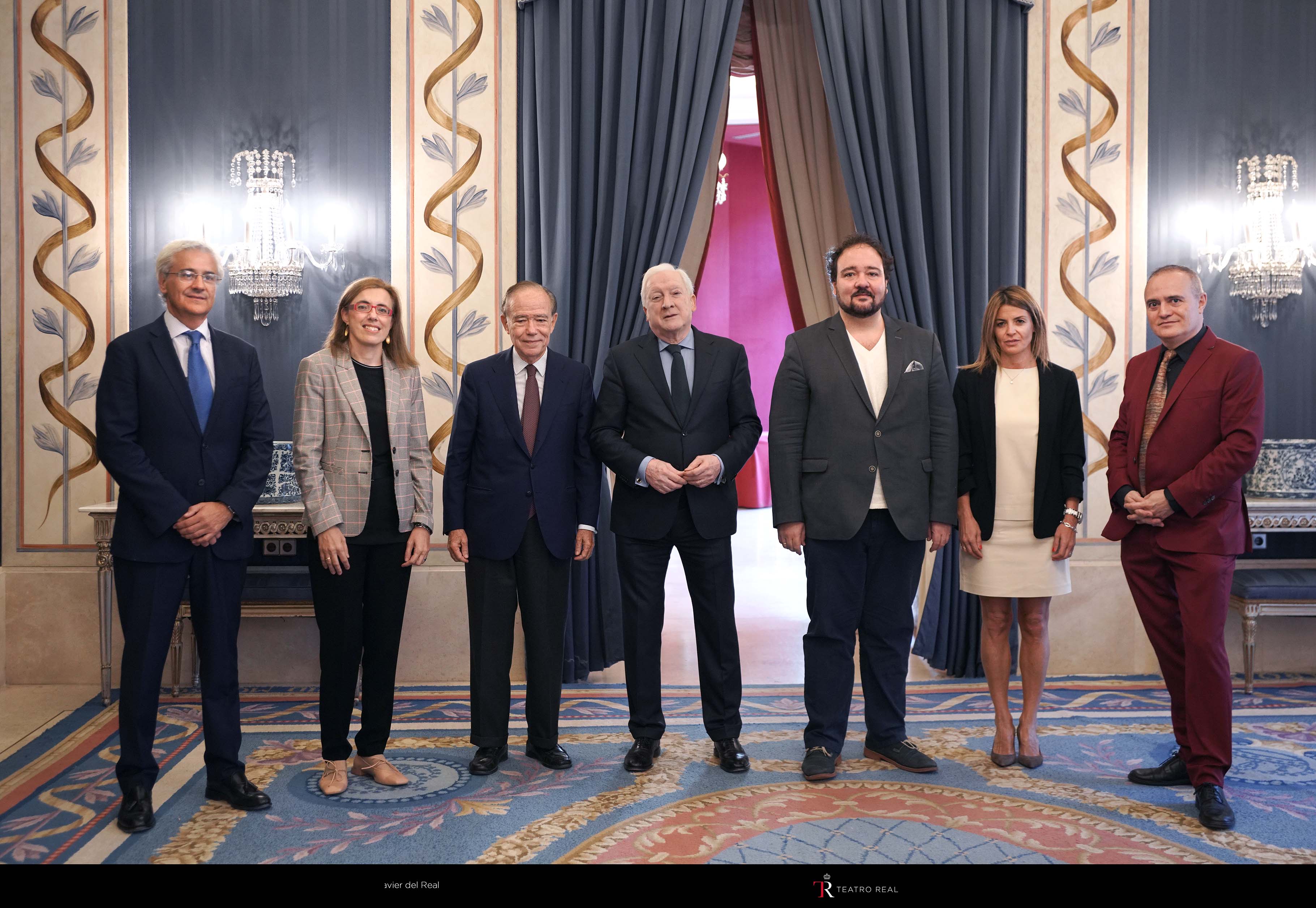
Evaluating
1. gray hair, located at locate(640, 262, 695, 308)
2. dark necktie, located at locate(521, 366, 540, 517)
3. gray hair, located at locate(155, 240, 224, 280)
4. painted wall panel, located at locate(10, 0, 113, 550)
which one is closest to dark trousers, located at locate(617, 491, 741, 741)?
dark necktie, located at locate(521, 366, 540, 517)

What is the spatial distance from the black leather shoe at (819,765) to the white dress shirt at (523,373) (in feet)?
4.85

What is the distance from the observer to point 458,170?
4.35 metres

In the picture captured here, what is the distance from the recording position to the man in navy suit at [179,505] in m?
2.68

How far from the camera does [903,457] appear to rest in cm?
300

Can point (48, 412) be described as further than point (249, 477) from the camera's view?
Yes

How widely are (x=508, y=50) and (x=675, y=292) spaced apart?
80.0 inches

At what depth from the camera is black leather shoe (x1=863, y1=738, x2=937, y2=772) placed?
303 cm

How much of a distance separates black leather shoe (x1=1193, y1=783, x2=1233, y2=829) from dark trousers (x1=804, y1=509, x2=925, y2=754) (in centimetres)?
89

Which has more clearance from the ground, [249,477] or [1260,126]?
[1260,126]

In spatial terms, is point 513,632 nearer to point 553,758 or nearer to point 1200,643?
point 553,758

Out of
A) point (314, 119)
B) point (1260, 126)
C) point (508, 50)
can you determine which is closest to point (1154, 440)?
point (1260, 126)

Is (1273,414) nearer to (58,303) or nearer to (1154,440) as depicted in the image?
(1154,440)

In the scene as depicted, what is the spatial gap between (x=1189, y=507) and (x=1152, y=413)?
0.36 metres

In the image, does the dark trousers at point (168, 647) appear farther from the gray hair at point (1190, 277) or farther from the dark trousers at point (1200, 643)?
the gray hair at point (1190, 277)
